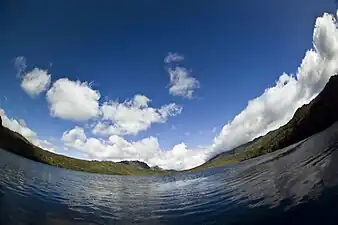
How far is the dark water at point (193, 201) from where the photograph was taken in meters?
4.95

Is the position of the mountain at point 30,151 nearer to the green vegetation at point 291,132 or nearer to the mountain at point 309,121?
the green vegetation at point 291,132

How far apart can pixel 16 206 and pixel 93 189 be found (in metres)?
1.53

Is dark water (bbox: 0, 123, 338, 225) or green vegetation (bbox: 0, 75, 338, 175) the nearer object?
green vegetation (bbox: 0, 75, 338, 175)

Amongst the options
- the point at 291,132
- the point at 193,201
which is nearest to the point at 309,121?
the point at 291,132

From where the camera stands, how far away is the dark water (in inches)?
195

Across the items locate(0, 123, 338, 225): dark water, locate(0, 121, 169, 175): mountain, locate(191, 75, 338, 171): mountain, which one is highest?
locate(0, 121, 169, 175): mountain

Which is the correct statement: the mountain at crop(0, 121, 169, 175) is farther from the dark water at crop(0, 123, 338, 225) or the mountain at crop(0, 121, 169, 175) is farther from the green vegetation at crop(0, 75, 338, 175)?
the dark water at crop(0, 123, 338, 225)

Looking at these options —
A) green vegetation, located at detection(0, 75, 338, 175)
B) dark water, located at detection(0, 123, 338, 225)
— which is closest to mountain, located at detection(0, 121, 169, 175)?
green vegetation, located at detection(0, 75, 338, 175)

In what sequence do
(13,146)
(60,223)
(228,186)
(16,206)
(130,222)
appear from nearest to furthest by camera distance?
(13,146)
(60,223)
(16,206)
(130,222)
(228,186)

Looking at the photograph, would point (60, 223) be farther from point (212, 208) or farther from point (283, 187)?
point (283, 187)

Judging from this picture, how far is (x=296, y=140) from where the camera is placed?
311 centimetres

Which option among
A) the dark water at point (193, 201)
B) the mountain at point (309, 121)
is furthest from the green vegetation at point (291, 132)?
the dark water at point (193, 201)

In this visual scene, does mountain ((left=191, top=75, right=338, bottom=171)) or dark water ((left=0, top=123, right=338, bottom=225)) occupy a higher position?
mountain ((left=191, top=75, right=338, bottom=171))

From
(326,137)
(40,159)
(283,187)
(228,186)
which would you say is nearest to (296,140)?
(326,137)
